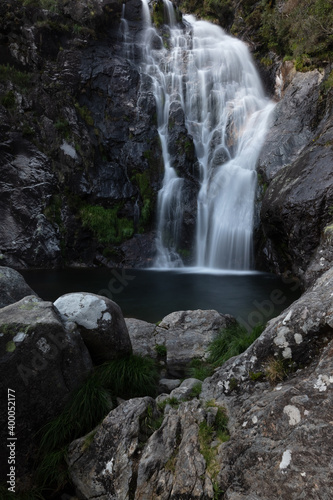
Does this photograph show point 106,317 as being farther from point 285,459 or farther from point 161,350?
point 285,459

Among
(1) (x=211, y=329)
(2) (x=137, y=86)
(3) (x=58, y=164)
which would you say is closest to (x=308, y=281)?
(1) (x=211, y=329)

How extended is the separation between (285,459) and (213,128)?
17.3m

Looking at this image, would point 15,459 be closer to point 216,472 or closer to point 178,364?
point 216,472

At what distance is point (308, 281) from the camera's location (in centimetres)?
800

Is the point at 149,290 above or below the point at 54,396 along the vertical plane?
below

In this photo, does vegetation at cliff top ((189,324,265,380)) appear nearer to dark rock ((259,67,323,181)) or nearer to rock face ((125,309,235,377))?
rock face ((125,309,235,377))

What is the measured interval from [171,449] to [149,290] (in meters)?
9.03

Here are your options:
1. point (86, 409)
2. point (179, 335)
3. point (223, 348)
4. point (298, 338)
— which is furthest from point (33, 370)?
point (179, 335)

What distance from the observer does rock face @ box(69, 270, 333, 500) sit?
1.92 metres

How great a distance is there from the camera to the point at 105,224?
16.4m

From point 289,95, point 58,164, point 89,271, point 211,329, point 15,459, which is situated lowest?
point 89,271

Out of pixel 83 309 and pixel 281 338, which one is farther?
pixel 83 309

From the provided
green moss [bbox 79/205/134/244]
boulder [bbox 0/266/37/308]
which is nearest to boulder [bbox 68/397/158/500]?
boulder [bbox 0/266/37/308]

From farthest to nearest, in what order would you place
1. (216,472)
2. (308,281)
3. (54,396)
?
(308,281), (54,396), (216,472)
